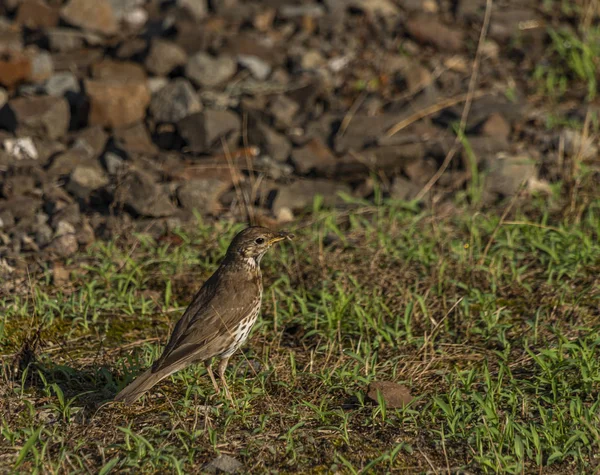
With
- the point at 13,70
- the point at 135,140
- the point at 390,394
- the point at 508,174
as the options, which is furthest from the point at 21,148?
the point at 390,394

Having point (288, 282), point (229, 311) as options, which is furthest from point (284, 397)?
point (288, 282)

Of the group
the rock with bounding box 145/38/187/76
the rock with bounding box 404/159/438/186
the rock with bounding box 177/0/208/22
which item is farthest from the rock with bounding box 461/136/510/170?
the rock with bounding box 177/0/208/22

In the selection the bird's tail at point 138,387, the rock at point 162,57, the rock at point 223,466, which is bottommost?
the rock at point 162,57

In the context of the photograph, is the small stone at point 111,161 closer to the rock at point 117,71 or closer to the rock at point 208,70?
the rock at point 117,71

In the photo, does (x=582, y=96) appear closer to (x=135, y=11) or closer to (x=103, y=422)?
(x=135, y=11)

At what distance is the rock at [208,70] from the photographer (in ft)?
38.4

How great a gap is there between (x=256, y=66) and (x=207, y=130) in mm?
1956

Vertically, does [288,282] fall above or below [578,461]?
below

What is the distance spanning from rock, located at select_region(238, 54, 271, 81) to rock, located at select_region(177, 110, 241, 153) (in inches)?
58.4

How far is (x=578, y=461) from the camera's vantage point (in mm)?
5316

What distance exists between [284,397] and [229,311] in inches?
26.1

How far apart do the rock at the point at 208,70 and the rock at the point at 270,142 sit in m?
1.38

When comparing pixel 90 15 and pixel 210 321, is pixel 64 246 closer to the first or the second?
→ pixel 210 321

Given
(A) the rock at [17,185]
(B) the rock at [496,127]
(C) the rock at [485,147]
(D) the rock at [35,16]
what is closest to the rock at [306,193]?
(C) the rock at [485,147]
